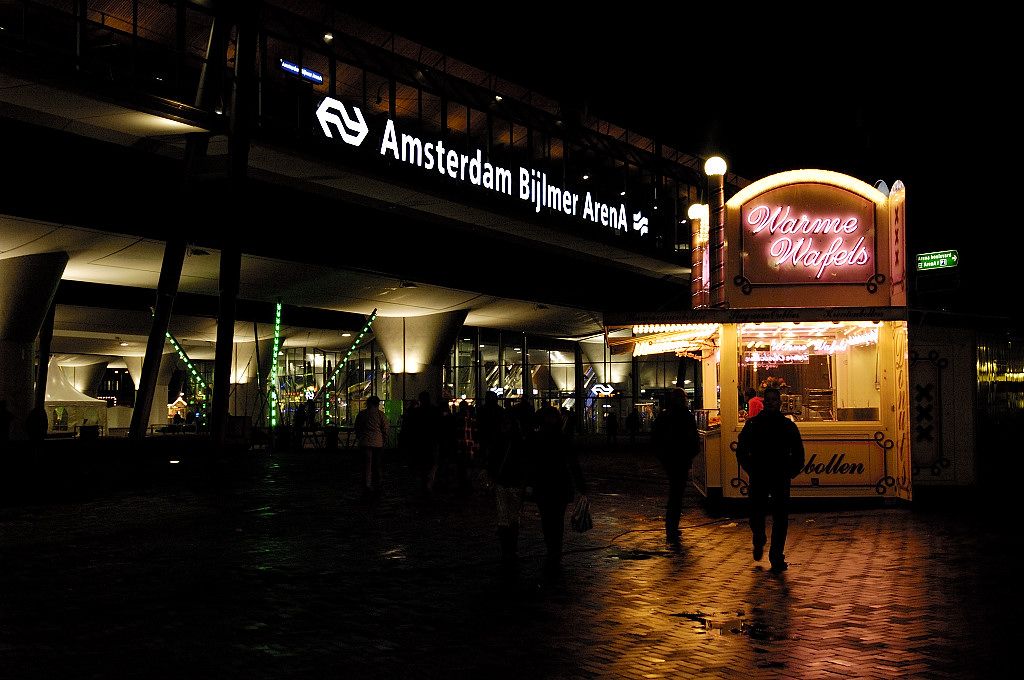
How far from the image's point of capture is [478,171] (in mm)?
33906

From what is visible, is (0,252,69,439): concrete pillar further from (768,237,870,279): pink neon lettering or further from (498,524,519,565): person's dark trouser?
(498,524,519,565): person's dark trouser

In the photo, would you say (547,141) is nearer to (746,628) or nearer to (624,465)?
(624,465)

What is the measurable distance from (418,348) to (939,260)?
1865cm

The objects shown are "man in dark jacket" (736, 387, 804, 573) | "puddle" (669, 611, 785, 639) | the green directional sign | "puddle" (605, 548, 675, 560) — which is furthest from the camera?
the green directional sign

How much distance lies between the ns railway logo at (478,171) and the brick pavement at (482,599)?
1670 centimetres

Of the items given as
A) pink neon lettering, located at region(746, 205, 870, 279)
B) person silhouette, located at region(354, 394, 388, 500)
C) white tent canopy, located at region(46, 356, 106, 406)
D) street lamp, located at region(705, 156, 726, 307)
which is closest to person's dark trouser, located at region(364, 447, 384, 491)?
person silhouette, located at region(354, 394, 388, 500)

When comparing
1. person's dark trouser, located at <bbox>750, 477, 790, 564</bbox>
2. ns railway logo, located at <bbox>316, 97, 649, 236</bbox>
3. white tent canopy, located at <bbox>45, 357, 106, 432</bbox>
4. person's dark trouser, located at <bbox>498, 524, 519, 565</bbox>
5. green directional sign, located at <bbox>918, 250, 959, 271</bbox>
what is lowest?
person's dark trouser, located at <bbox>498, 524, 519, 565</bbox>

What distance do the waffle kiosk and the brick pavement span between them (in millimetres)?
1011

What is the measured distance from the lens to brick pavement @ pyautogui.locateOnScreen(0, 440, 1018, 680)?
6.41 m

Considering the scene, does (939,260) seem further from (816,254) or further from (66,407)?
(66,407)

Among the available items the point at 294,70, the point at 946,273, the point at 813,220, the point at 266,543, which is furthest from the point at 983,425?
the point at 294,70

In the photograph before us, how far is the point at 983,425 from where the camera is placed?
17.1 meters

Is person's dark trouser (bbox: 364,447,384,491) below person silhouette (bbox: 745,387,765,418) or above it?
below

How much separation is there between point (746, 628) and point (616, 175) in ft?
126
